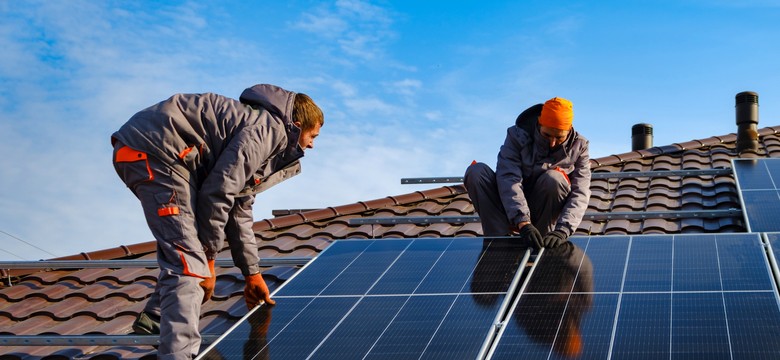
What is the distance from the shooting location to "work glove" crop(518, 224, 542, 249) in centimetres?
612

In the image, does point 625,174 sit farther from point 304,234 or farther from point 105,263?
point 105,263

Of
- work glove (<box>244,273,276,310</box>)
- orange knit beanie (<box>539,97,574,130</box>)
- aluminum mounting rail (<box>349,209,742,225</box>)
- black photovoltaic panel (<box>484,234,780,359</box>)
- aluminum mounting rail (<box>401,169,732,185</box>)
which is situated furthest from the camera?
aluminum mounting rail (<box>401,169,732,185</box>)

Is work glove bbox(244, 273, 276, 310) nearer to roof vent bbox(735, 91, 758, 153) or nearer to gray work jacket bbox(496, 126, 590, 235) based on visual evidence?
gray work jacket bbox(496, 126, 590, 235)

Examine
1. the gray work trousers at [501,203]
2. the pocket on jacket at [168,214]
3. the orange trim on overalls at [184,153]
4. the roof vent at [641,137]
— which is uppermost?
the roof vent at [641,137]

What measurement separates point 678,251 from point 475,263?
48.7 inches

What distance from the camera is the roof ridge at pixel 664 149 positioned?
37.0 ft

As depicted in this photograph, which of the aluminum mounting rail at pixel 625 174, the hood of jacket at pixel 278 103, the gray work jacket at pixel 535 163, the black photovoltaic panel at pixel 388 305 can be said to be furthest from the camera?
the aluminum mounting rail at pixel 625 174

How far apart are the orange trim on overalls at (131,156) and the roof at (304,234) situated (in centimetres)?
137

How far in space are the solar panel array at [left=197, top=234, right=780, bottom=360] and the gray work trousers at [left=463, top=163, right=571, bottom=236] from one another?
1.71 ft

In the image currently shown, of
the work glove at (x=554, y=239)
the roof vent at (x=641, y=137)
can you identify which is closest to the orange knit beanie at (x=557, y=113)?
the work glove at (x=554, y=239)

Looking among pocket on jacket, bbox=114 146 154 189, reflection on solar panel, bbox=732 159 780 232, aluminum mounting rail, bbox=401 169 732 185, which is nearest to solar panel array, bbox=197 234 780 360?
pocket on jacket, bbox=114 146 154 189

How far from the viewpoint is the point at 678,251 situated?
5805 mm

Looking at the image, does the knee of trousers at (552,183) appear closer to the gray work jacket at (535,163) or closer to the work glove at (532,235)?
the gray work jacket at (535,163)

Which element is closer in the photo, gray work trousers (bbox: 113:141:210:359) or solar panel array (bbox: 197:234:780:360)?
solar panel array (bbox: 197:234:780:360)
